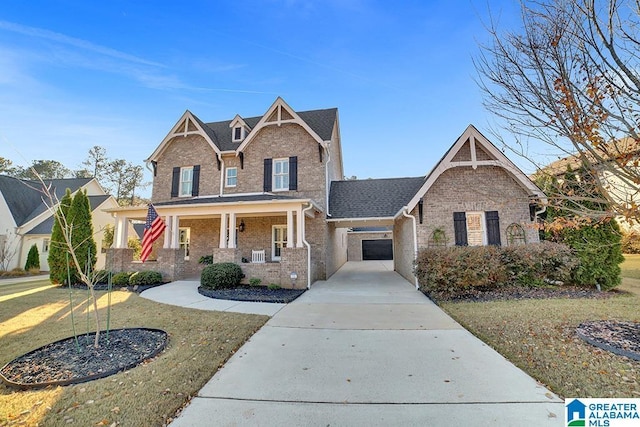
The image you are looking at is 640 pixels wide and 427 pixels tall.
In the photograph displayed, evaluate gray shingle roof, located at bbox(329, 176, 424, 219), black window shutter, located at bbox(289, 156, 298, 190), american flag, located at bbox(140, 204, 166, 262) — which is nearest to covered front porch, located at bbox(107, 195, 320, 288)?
american flag, located at bbox(140, 204, 166, 262)

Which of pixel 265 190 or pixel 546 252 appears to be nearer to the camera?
pixel 546 252

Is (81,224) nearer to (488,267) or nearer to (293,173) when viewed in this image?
(293,173)

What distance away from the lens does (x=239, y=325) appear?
237 inches

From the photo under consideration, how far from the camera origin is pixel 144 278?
1179 centimetres

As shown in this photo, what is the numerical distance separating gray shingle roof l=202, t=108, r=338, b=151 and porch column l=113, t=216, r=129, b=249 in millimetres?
6231

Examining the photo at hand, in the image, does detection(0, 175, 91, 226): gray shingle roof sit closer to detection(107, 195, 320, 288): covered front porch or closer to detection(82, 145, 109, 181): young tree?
detection(82, 145, 109, 181): young tree

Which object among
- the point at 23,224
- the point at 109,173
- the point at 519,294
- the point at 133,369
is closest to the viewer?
the point at 133,369

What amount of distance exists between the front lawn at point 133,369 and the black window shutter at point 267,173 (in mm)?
7781

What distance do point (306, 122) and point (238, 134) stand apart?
409cm

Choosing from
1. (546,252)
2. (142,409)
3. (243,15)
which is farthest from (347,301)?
(243,15)

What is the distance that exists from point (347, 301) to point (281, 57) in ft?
34.2

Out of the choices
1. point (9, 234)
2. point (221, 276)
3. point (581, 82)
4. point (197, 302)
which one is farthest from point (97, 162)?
point (581, 82)

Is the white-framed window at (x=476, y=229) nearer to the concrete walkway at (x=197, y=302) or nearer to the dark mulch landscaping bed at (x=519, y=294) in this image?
the dark mulch landscaping bed at (x=519, y=294)

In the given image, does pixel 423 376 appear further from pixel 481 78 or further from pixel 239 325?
pixel 481 78
